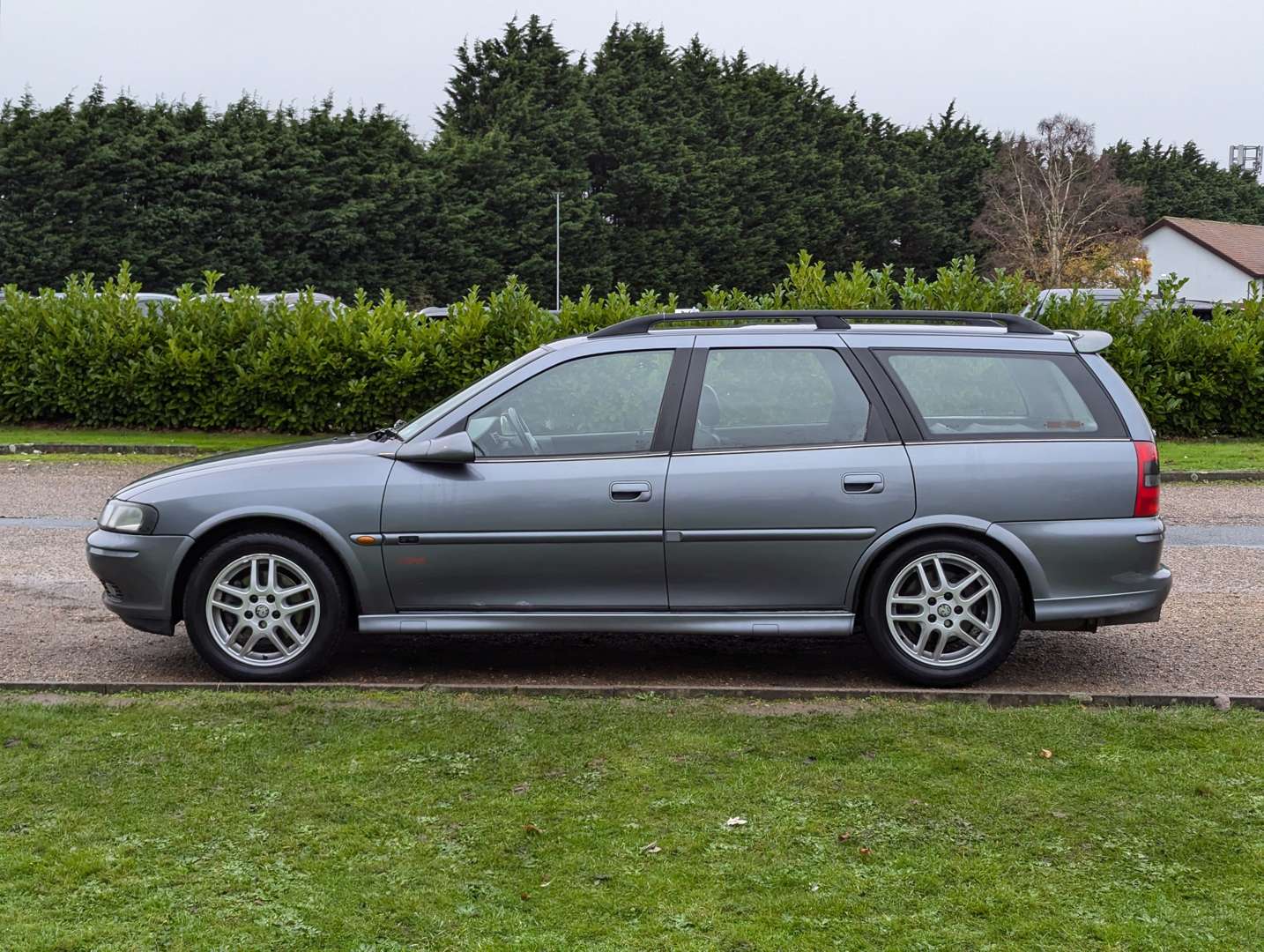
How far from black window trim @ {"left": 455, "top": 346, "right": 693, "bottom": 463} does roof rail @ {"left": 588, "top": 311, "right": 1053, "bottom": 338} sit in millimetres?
167

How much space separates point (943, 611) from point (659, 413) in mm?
1557

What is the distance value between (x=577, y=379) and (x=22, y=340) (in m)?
15.5

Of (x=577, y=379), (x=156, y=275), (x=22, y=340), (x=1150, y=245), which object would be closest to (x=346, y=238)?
(x=156, y=275)

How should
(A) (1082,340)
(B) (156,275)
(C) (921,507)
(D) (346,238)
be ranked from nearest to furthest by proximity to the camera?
(C) (921,507) → (A) (1082,340) → (B) (156,275) → (D) (346,238)

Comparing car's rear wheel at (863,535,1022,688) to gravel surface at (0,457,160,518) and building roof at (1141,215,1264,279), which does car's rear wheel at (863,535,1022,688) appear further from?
building roof at (1141,215,1264,279)

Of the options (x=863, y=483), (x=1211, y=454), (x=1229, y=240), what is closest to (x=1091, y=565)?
(x=863, y=483)

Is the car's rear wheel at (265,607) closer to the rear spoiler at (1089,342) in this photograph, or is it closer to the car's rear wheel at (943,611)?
the car's rear wheel at (943,611)

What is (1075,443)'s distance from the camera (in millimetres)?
6352

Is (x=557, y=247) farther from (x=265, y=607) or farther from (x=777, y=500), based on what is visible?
(x=777, y=500)

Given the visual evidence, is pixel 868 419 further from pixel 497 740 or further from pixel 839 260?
pixel 839 260

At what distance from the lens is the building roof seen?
6538 cm

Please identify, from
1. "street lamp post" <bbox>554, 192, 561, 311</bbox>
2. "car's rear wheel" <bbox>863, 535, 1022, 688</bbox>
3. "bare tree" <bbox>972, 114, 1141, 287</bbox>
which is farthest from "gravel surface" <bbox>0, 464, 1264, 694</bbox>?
"bare tree" <bbox>972, 114, 1141, 287</bbox>

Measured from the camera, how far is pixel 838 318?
6.69 m

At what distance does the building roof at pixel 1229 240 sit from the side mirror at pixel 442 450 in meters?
64.1
